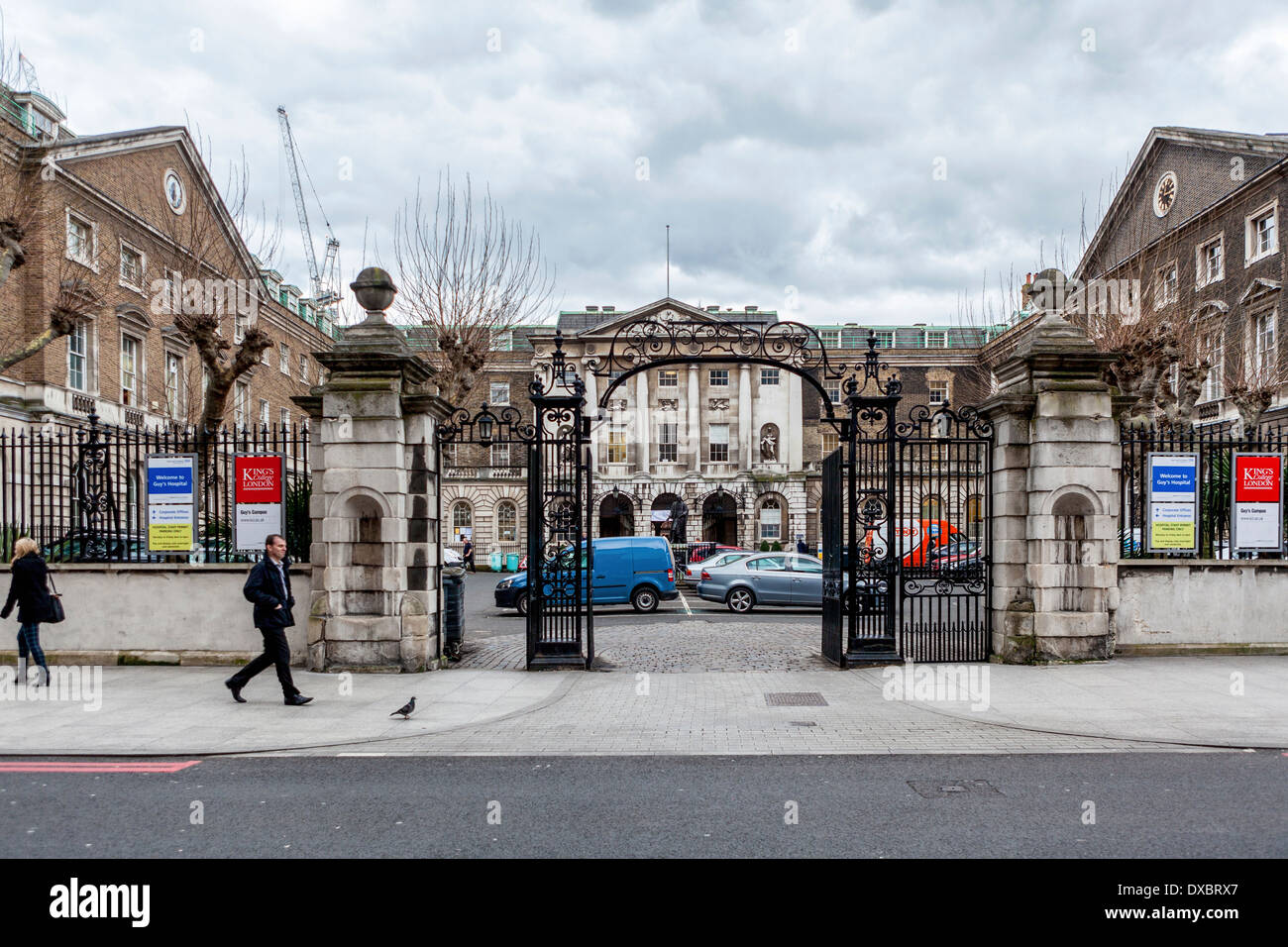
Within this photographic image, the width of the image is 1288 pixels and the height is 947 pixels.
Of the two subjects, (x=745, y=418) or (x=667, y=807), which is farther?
(x=745, y=418)

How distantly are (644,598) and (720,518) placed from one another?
1526 inches

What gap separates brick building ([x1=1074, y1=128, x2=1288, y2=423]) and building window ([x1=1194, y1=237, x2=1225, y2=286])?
0.12ft

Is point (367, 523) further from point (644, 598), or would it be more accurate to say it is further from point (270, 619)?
point (644, 598)

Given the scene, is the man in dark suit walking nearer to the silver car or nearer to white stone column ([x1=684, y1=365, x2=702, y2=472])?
the silver car

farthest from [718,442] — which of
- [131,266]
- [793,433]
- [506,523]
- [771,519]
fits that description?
[131,266]

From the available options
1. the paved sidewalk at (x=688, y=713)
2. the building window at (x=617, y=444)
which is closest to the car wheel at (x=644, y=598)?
the paved sidewalk at (x=688, y=713)

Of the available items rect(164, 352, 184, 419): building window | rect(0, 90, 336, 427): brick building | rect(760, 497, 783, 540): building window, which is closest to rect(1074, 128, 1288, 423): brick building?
rect(760, 497, 783, 540): building window

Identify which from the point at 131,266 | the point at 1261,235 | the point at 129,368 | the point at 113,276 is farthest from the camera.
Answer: the point at 1261,235

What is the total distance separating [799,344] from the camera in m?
11.6

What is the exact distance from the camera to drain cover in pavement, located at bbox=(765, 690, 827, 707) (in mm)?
9211

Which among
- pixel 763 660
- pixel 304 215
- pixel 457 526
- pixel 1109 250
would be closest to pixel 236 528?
pixel 763 660

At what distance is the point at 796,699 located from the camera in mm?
9477

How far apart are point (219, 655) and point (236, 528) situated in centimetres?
165
